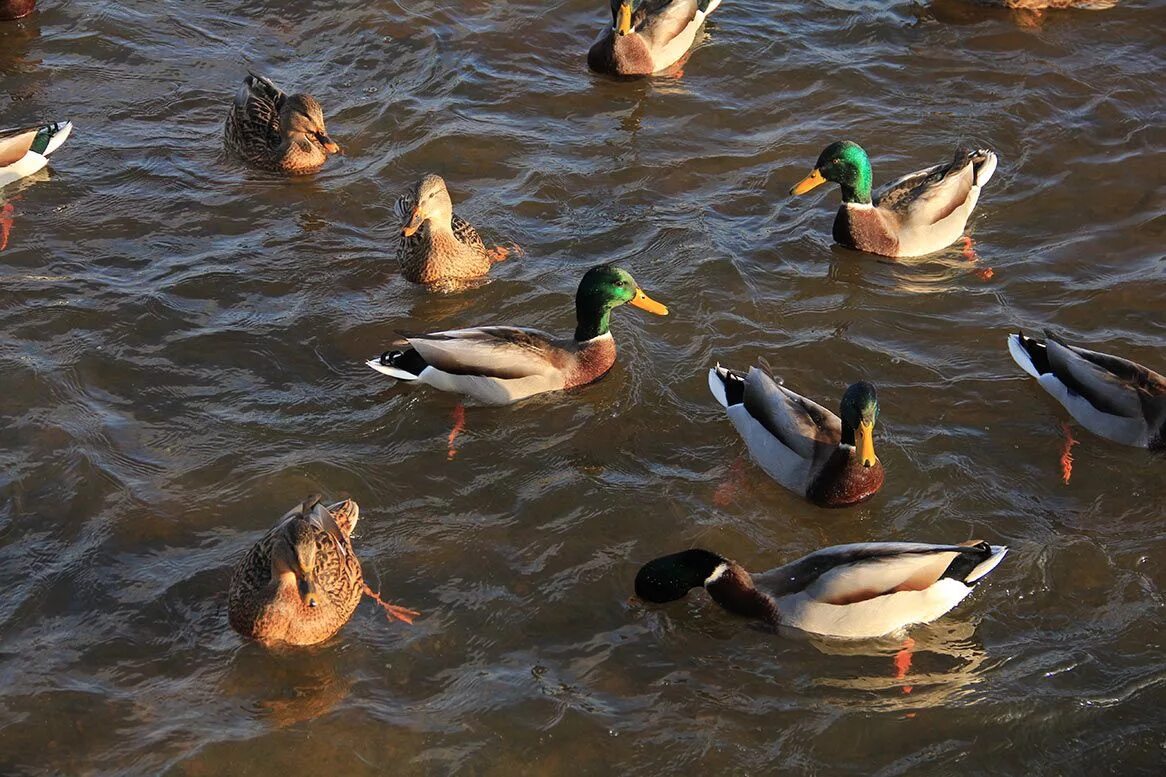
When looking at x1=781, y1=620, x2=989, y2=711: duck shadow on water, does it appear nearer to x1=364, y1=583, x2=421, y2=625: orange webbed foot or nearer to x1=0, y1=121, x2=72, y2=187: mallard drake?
x1=364, y1=583, x2=421, y2=625: orange webbed foot

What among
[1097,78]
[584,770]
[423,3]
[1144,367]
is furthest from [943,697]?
[423,3]

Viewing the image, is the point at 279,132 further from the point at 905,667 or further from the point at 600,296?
the point at 905,667

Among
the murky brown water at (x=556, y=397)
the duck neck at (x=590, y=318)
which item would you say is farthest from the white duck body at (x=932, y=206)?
the duck neck at (x=590, y=318)

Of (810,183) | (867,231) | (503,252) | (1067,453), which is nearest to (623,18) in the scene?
(810,183)

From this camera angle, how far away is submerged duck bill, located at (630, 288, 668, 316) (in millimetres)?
7965

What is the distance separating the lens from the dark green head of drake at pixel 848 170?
30.3 ft

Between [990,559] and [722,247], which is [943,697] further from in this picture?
[722,247]

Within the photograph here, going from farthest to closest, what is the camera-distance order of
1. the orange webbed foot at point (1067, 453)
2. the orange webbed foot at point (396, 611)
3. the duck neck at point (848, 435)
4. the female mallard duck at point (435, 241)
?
1. the female mallard duck at point (435, 241)
2. the orange webbed foot at point (1067, 453)
3. the duck neck at point (848, 435)
4. the orange webbed foot at point (396, 611)

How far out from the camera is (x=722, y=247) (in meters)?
9.16

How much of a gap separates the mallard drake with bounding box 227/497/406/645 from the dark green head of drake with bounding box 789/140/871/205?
4.72 meters

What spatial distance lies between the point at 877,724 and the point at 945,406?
2.62 meters

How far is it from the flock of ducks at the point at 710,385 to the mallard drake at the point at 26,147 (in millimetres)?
12

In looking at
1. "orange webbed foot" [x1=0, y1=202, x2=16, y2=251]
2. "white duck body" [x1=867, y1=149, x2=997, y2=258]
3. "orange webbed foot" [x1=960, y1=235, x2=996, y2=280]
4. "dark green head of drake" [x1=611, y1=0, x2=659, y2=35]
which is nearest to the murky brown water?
"orange webbed foot" [x1=960, y1=235, x2=996, y2=280]

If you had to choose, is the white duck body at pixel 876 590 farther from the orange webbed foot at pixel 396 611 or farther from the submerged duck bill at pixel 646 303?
the submerged duck bill at pixel 646 303
